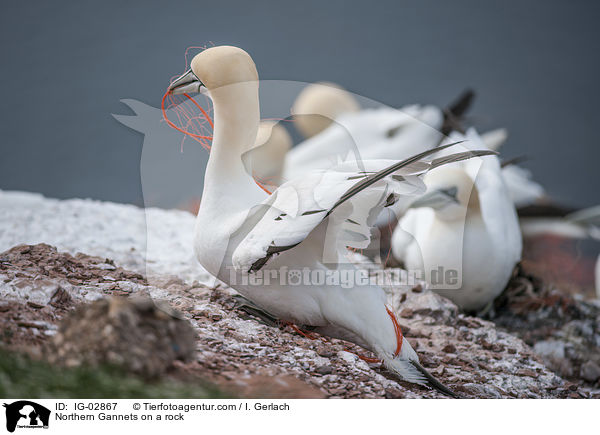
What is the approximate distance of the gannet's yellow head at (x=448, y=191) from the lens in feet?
8.20

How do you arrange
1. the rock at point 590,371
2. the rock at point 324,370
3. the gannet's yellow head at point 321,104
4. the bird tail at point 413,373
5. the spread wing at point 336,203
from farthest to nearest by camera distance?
the rock at point 590,371
the gannet's yellow head at point 321,104
the bird tail at point 413,373
the rock at point 324,370
the spread wing at point 336,203

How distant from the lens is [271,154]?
141 inches

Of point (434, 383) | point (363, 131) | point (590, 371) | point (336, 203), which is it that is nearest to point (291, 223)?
point (336, 203)

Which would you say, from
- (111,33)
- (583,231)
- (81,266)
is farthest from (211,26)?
(583,231)

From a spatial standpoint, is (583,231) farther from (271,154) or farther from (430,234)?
(271,154)

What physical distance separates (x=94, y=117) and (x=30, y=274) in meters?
1.22

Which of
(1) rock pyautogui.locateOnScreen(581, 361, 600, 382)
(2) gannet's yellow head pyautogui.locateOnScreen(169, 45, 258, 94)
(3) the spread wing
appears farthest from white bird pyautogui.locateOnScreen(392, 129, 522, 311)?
(2) gannet's yellow head pyautogui.locateOnScreen(169, 45, 258, 94)

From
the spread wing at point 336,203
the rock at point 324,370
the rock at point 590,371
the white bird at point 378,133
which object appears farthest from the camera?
the white bird at point 378,133

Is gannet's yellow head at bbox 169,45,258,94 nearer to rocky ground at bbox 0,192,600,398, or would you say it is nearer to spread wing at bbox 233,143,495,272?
spread wing at bbox 233,143,495,272
